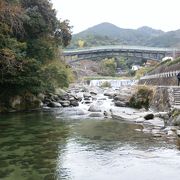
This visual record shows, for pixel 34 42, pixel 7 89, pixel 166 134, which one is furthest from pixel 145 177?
pixel 34 42

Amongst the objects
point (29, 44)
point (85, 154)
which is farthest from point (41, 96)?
point (85, 154)

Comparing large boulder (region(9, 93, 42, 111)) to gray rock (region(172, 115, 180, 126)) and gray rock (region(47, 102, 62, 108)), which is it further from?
gray rock (region(172, 115, 180, 126))

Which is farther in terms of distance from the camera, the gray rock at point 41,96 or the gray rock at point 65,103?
the gray rock at point 65,103

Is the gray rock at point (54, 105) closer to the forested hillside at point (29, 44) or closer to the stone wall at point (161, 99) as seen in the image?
the forested hillside at point (29, 44)

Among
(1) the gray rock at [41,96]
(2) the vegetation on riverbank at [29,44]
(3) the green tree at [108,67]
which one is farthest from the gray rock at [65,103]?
(3) the green tree at [108,67]

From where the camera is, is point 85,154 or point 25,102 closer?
point 85,154

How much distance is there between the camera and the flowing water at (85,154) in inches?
333

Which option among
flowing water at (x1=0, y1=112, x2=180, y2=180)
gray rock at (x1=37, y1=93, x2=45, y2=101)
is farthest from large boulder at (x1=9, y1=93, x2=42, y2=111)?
flowing water at (x1=0, y1=112, x2=180, y2=180)

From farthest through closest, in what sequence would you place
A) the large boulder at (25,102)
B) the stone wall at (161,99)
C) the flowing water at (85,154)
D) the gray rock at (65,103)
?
the gray rock at (65,103), the large boulder at (25,102), the stone wall at (161,99), the flowing water at (85,154)

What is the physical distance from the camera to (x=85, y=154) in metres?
10.5

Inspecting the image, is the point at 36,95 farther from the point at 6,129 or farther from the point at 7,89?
the point at 6,129

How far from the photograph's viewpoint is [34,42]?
25.3 m

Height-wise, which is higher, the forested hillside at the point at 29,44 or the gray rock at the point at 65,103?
the forested hillside at the point at 29,44

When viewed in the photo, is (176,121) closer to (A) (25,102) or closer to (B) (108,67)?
(A) (25,102)
